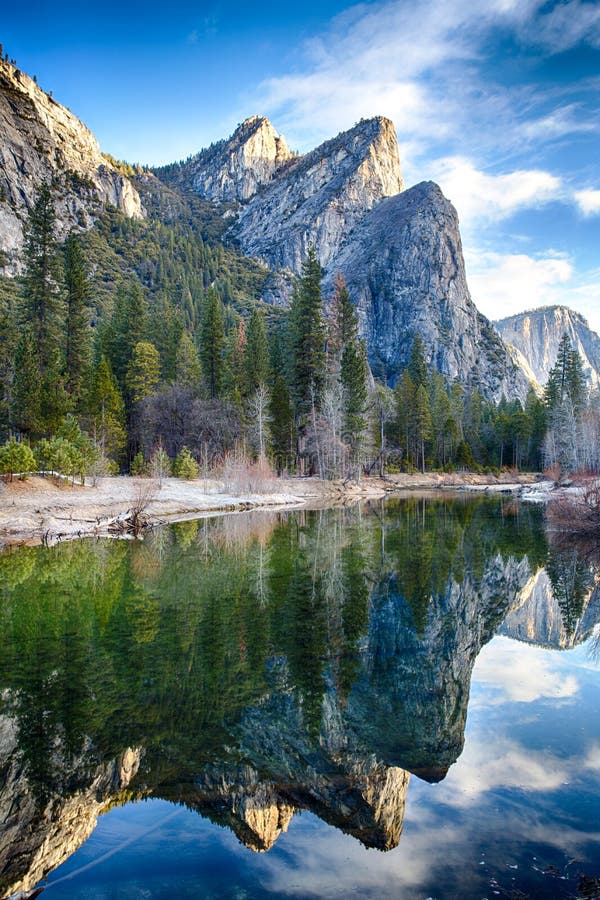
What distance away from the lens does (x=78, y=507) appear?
24.0 meters

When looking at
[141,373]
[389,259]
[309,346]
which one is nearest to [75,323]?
[141,373]

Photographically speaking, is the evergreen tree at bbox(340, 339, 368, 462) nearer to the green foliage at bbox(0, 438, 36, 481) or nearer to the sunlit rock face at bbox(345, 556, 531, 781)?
the green foliage at bbox(0, 438, 36, 481)

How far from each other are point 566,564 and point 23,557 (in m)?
17.1

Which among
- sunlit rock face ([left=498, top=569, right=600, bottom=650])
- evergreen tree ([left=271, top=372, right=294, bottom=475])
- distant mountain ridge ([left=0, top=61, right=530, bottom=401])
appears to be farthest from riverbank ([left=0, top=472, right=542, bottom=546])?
distant mountain ridge ([left=0, top=61, right=530, bottom=401])

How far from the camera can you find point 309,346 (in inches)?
2025

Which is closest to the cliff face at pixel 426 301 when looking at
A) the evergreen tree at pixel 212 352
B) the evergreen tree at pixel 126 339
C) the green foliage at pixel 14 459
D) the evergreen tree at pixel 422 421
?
the evergreen tree at pixel 422 421

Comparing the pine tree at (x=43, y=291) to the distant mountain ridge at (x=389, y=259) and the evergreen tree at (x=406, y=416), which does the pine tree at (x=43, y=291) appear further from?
the distant mountain ridge at (x=389, y=259)

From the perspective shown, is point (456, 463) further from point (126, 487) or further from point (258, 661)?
point (258, 661)

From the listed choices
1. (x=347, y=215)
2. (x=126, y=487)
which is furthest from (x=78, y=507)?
(x=347, y=215)

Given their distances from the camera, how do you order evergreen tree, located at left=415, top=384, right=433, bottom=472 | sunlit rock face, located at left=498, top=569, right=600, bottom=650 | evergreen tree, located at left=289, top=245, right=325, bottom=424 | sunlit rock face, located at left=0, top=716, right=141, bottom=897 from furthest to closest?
evergreen tree, located at left=415, top=384, right=433, bottom=472 < evergreen tree, located at left=289, top=245, right=325, bottom=424 < sunlit rock face, located at left=498, top=569, right=600, bottom=650 < sunlit rock face, located at left=0, top=716, right=141, bottom=897

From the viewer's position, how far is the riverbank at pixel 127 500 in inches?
840

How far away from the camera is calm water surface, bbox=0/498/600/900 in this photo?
13.9ft

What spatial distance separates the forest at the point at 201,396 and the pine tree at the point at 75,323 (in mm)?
113

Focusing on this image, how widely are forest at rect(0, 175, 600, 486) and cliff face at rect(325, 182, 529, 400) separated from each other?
7701cm
